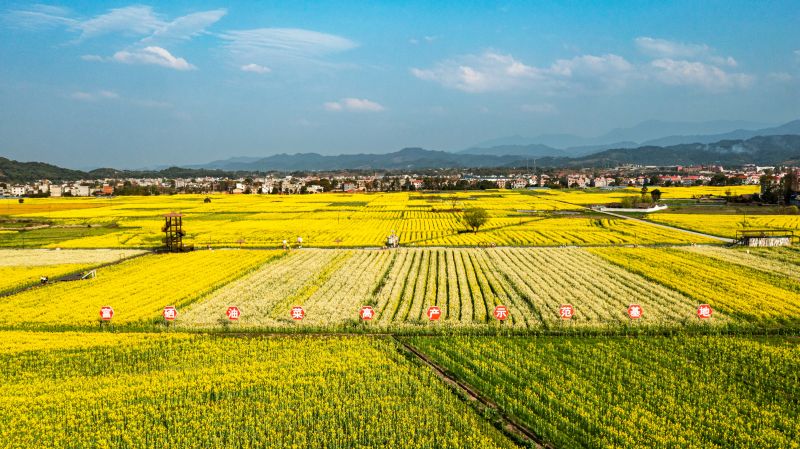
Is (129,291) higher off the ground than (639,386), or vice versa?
(129,291)

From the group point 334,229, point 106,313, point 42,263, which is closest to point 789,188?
point 334,229

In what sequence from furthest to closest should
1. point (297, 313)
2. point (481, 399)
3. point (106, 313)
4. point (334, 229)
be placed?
point (334, 229)
point (106, 313)
point (297, 313)
point (481, 399)

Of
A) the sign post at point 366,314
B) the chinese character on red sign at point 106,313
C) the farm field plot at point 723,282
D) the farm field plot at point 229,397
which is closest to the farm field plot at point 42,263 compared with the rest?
the chinese character on red sign at point 106,313

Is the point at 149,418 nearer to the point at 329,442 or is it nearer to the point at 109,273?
the point at 329,442

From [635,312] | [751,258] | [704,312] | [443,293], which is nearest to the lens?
[635,312]

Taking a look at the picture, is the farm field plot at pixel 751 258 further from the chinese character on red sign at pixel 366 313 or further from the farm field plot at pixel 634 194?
the farm field plot at pixel 634 194

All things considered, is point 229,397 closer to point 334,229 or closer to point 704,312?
point 704,312

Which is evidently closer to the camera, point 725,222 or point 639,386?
point 639,386
